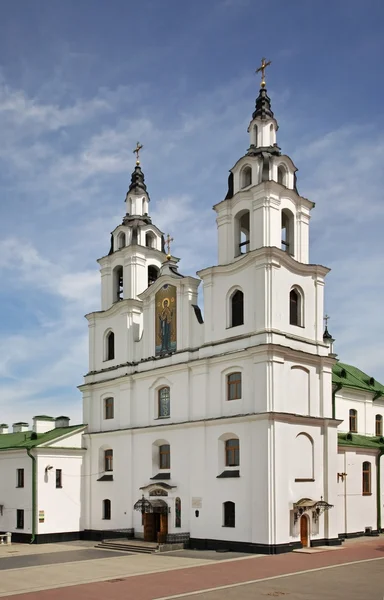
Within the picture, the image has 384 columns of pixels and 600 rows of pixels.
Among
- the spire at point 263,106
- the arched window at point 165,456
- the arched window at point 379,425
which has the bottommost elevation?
the arched window at point 165,456

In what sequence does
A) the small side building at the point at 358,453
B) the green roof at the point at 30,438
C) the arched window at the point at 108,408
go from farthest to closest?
1. the arched window at the point at 108,408
2. the green roof at the point at 30,438
3. the small side building at the point at 358,453

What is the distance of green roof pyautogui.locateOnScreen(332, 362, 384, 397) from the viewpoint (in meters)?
44.8

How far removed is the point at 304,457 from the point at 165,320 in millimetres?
11119

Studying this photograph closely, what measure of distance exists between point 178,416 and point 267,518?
8.25 m

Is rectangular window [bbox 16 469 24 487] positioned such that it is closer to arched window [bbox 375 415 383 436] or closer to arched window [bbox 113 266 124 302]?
arched window [bbox 113 266 124 302]

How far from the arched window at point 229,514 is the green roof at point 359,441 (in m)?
8.42

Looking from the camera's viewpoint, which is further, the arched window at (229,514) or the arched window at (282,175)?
the arched window at (282,175)

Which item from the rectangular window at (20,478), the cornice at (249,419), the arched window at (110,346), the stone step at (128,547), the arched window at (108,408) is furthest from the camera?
the arched window at (110,346)

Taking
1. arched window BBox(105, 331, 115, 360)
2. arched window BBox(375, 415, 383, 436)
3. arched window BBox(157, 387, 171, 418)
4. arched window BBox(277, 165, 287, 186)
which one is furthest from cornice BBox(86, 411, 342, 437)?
arched window BBox(277, 165, 287, 186)

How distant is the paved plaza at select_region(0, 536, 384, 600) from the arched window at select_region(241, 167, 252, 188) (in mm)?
18569

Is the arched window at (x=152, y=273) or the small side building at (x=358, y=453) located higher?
the arched window at (x=152, y=273)

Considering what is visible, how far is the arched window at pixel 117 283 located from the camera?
45.8 m

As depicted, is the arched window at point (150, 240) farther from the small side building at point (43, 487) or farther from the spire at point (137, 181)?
the small side building at point (43, 487)

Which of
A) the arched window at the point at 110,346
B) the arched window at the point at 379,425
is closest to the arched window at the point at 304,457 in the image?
the arched window at the point at 379,425
